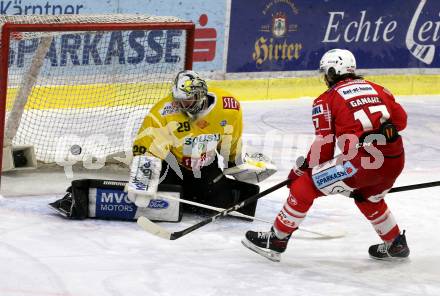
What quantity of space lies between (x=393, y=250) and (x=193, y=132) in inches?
46.5

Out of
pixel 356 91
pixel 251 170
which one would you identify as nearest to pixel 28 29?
pixel 251 170

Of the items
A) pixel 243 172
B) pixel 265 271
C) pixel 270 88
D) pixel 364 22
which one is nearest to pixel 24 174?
pixel 243 172

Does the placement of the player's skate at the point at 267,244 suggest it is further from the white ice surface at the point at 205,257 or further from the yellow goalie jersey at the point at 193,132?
the yellow goalie jersey at the point at 193,132

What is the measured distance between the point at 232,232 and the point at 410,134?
9.62ft

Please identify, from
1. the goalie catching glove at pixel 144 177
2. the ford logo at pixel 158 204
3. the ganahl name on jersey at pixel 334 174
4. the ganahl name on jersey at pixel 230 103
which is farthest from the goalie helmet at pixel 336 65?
the ford logo at pixel 158 204

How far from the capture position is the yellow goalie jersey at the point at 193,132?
5312mm

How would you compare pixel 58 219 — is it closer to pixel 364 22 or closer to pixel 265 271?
pixel 265 271

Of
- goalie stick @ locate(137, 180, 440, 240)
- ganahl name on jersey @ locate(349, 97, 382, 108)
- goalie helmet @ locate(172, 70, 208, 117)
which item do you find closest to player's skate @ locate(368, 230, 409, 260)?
goalie stick @ locate(137, 180, 440, 240)

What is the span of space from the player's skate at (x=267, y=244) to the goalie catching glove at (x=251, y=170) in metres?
0.82

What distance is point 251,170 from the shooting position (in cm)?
562

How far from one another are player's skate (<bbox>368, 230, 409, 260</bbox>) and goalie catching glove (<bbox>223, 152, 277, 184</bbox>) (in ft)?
2.95

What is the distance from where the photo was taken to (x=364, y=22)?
898cm

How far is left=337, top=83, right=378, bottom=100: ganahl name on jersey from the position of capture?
A: 457cm

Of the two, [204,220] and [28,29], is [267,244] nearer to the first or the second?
[204,220]
